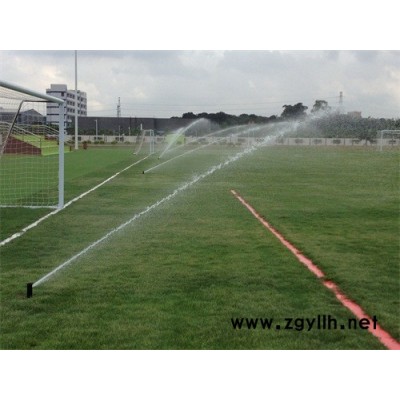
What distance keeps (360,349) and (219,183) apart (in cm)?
1551

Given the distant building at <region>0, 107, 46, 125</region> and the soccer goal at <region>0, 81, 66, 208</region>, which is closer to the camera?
the soccer goal at <region>0, 81, 66, 208</region>

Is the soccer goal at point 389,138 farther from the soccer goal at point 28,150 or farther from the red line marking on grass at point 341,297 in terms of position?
the red line marking on grass at point 341,297

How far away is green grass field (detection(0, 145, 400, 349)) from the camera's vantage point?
5.15 metres

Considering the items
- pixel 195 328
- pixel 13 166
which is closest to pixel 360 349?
pixel 195 328

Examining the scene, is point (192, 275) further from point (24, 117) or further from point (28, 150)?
point (28, 150)

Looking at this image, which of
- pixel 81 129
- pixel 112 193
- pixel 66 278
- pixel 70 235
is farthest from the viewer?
pixel 81 129

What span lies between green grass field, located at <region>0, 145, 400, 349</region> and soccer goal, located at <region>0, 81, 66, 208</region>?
1.78 metres

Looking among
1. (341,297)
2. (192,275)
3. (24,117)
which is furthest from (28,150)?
(341,297)

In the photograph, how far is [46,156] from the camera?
103ft

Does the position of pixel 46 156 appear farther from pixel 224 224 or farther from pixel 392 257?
pixel 392 257

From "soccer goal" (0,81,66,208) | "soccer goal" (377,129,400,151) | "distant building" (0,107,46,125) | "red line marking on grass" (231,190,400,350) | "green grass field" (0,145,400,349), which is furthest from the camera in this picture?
"soccer goal" (377,129,400,151)

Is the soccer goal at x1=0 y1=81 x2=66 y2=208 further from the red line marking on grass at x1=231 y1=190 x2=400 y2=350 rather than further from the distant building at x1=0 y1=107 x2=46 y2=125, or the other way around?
the red line marking on grass at x1=231 y1=190 x2=400 y2=350

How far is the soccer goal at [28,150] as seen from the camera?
12281mm

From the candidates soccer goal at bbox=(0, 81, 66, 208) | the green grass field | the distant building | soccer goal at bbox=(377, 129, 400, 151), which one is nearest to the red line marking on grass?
the green grass field
